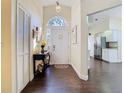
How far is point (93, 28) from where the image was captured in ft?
47.8

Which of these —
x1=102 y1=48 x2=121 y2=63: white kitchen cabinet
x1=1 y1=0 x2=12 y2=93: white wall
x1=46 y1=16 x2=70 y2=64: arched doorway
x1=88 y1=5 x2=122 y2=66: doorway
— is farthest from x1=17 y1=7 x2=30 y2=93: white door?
x1=102 y1=48 x2=121 y2=63: white kitchen cabinet

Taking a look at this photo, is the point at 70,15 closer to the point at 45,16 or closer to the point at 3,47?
the point at 45,16

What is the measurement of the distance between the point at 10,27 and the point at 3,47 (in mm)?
418

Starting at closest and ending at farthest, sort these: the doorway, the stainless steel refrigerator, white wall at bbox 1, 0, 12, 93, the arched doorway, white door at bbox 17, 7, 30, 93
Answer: white wall at bbox 1, 0, 12, 93 → white door at bbox 17, 7, 30, 93 → the arched doorway → the doorway → the stainless steel refrigerator

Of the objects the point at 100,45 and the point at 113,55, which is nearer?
the point at 113,55

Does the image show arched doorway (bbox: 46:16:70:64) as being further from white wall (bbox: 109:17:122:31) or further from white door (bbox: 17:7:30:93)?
white door (bbox: 17:7:30:93)

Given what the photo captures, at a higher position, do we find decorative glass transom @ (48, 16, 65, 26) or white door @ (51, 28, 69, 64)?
decorative glass transom @ (48, 16, 65, 26)

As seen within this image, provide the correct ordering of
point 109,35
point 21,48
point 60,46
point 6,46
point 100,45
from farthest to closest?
point 100,45 → point 109,35 → point 60,46 → point 21,48 → point 6,46

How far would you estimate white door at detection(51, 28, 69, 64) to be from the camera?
10633 millimetres

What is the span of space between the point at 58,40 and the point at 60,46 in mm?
387

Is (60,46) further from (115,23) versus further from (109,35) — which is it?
(115,23)

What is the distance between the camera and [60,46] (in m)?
10.7

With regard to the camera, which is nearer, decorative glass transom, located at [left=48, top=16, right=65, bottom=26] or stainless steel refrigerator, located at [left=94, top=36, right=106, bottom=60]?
decorative glass transom, located at [left=48, top=16, right=65, bottom=26]

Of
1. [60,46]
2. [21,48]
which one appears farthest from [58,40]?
[21,48]
